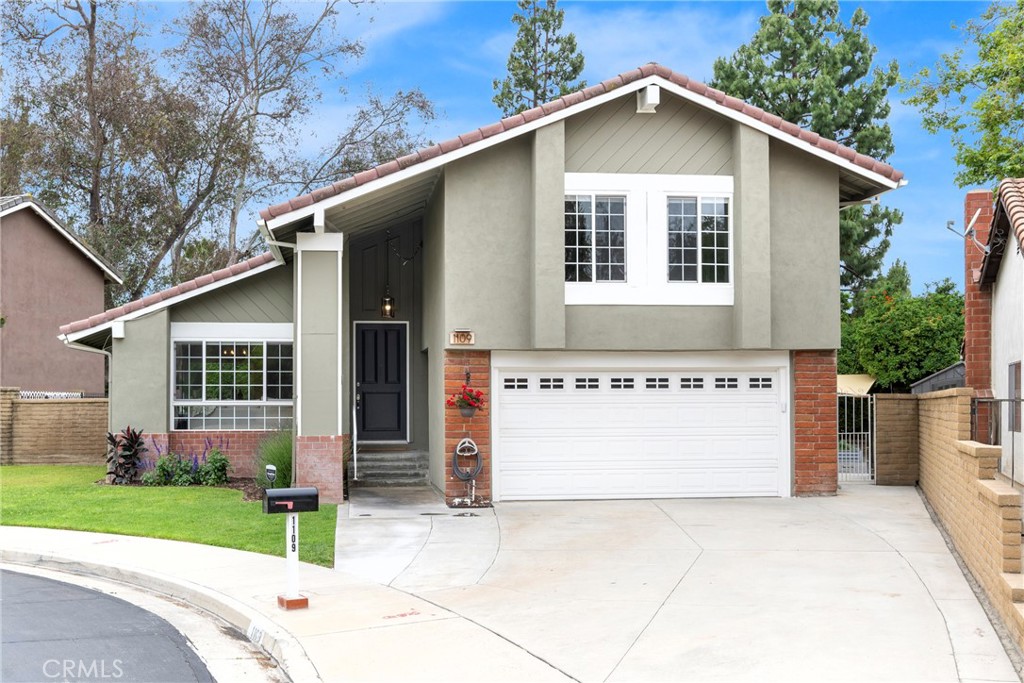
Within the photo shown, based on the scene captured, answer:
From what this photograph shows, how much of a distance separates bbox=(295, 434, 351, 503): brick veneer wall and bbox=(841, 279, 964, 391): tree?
60.4ft

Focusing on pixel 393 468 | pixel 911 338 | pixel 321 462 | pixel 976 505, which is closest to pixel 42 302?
pixel 393 468

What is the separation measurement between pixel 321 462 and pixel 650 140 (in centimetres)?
681

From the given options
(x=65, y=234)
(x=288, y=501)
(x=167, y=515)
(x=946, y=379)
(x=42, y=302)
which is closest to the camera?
(x=288, y=501)

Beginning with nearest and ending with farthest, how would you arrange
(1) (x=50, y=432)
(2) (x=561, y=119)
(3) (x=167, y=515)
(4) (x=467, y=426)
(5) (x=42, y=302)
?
(3) (x=167, y=515)
(2) (x=561, y=119)
(4) (x=467, y=426)
(1) (x=50, y=432)
(5) (x=42, y=302)

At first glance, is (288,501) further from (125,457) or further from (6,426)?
(6,426)

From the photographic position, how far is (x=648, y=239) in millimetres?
15453

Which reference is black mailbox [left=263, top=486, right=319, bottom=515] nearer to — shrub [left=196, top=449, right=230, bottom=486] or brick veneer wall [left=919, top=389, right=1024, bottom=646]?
brick veneer wall [left=919, top=389, right=1024, bottom=646]

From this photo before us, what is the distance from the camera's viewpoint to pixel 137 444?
1780 cm

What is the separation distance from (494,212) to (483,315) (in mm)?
1527

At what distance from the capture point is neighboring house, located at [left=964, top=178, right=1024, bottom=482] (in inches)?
499

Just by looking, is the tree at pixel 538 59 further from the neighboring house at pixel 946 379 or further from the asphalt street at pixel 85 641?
the asphalt street at pixel 85 641

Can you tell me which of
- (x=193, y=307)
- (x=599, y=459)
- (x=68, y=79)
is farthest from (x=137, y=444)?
(x=68, y=79)

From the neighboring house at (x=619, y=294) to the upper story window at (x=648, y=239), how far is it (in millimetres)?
30

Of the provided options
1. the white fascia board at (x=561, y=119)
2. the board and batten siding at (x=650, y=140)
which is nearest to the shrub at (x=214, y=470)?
the white fascia board at (x=561, y=119)
